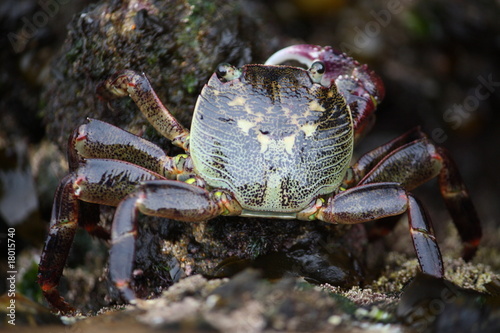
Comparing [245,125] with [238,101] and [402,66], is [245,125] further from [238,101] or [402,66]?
[402,66]

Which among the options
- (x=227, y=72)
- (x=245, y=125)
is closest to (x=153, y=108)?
(x=227, y=72)

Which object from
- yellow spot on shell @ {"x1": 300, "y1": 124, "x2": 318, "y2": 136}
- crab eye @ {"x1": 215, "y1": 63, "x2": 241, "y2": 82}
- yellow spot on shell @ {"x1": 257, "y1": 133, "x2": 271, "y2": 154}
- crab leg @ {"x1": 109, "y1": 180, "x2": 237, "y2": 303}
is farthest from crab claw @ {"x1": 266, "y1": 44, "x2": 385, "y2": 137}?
crab leg @ {"x1": 109, "y1": 180, "x2": 237, "y2": 303}

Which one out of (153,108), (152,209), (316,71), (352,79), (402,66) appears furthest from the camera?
(402,66)

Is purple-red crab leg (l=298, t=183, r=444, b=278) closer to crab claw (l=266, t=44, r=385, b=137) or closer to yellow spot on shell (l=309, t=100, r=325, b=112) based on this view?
yellow spot on shell (l=309, t=100, r=325, b=112)

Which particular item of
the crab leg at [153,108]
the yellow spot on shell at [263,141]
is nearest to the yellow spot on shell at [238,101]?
the yellow spot on shell at [263,141]

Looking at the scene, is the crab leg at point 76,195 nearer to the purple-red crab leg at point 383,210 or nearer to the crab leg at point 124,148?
the crab leg at point 124,148

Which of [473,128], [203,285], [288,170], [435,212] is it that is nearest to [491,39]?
[473,128]

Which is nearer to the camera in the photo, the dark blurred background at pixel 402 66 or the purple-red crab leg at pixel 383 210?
the purple-red crab leg at pixel 383 210
